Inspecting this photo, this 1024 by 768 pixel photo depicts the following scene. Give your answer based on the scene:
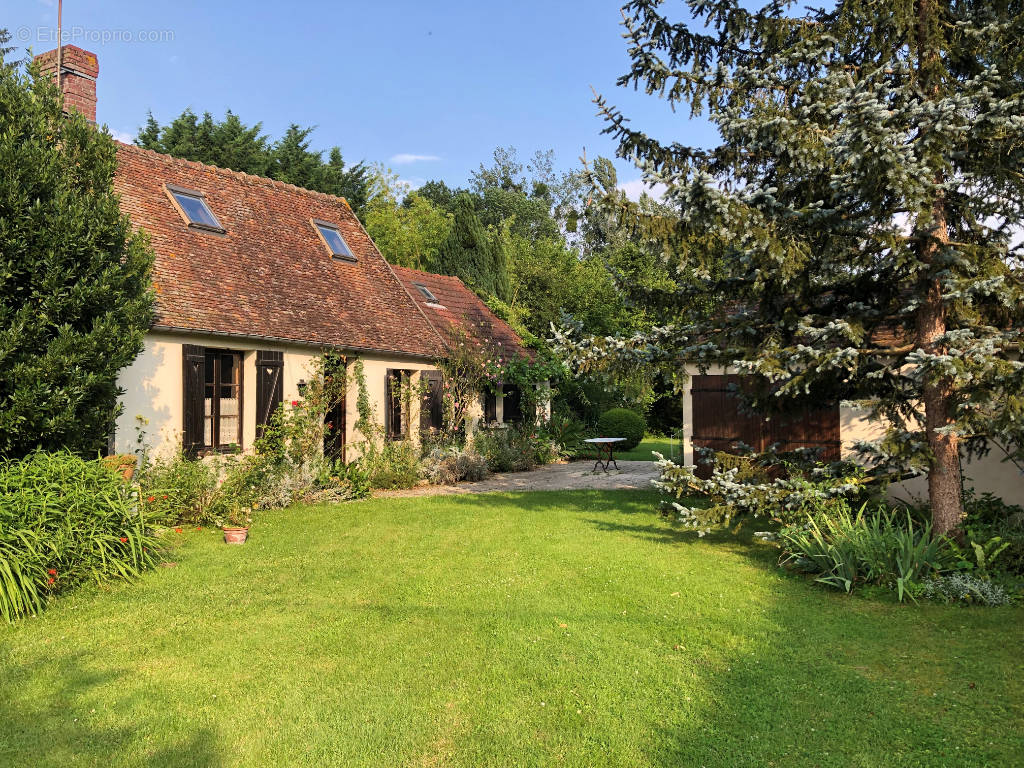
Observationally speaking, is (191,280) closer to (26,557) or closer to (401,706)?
(26,557)

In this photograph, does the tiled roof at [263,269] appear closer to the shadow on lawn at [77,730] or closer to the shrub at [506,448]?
the shrub at [506,448]

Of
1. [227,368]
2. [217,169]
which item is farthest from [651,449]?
[217,169]

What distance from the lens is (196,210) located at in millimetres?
12805

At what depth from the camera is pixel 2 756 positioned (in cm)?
330

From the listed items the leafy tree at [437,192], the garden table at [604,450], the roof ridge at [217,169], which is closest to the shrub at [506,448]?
the garden table at [604,450]

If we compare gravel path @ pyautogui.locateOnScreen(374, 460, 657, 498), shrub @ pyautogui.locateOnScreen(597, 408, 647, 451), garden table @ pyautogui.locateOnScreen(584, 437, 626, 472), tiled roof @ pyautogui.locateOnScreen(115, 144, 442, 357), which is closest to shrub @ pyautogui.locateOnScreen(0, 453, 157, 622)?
tiled roof @ pyautogui.locateOnScreen(115, 144, 442, 357)

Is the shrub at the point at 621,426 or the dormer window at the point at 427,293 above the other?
the dormer window at the point at 427,293

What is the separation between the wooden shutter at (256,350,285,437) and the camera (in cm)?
1120

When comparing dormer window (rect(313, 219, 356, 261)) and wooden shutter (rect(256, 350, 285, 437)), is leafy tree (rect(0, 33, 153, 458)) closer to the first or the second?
wooden shutter (rect(256, 350, 285, 437))

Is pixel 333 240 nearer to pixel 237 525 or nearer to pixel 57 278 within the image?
pixel 237 525

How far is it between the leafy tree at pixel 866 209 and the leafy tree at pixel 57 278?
539cm

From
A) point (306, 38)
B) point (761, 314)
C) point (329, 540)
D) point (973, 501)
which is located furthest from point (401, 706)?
point (306, 38)

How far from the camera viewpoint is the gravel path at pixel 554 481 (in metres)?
12.8

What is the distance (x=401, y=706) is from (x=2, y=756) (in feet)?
6.37
